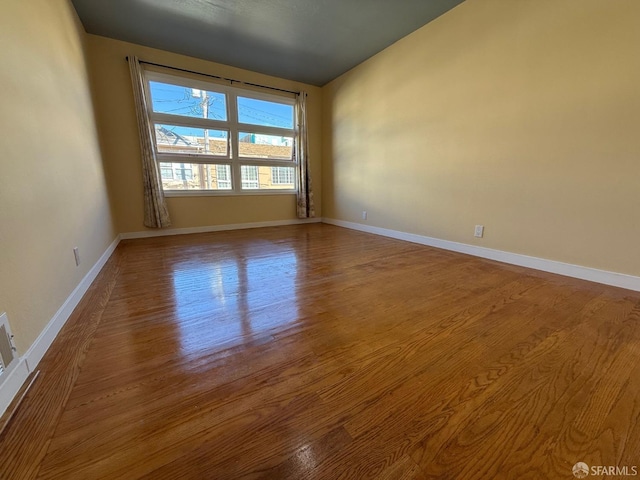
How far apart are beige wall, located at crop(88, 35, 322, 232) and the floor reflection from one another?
170 cm

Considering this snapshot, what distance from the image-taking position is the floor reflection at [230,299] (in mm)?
1386

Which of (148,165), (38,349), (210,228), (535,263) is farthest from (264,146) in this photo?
(535,263)

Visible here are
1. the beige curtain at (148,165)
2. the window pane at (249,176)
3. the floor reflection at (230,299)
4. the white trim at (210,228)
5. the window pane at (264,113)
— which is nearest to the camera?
the floor reflection at (230,299)

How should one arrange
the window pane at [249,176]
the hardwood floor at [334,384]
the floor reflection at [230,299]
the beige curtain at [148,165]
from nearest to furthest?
1. the hardwood floor at [334,384]
2. the floor reflection at [230,299]
3. the beige curtain at [148,165]
4. the window pane at [249,176]

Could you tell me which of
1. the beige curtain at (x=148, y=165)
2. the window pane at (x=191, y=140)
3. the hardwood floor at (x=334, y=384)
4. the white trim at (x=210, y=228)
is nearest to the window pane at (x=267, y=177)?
the window pane at (x=191, y=140)

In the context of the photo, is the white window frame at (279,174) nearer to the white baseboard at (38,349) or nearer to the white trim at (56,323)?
the white trim at (56,323)

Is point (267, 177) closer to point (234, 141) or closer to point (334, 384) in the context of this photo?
point (234, 141)

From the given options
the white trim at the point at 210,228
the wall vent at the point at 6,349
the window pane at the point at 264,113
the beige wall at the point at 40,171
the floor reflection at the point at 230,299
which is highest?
the window pane at the point at 264,113

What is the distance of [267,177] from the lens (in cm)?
469

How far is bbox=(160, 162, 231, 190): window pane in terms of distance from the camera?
3.91 meters

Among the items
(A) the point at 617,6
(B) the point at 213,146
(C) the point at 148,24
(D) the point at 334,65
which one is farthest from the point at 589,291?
(C) the point at 148,24

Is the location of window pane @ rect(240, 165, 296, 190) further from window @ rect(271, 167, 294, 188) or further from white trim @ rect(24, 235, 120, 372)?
white trim @ rect(24, 235, 120, 372)

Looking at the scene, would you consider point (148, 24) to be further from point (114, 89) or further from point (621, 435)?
point (621, 435)

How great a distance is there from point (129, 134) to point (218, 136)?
46.0 inches
